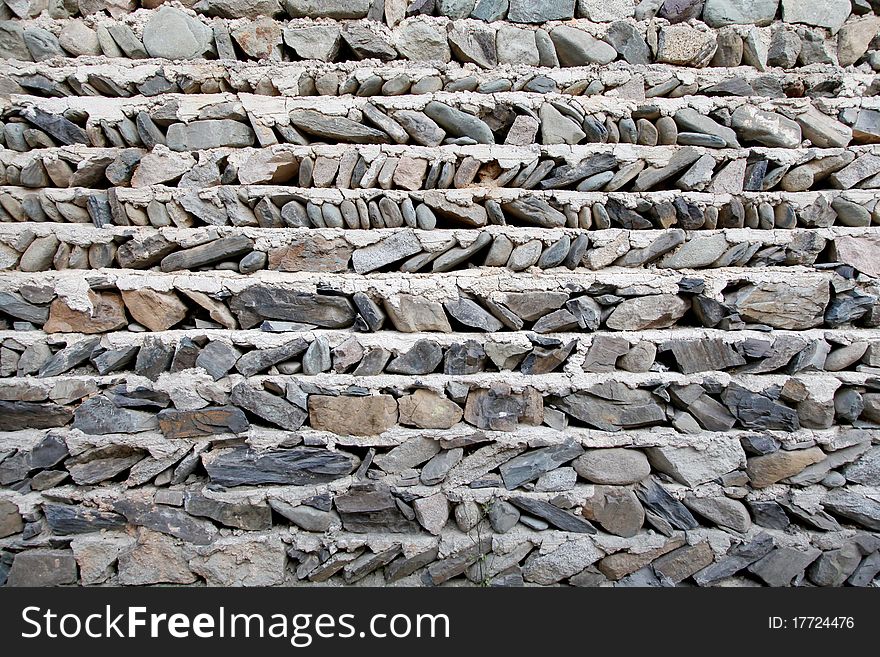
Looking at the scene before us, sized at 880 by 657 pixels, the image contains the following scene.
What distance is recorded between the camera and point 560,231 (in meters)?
2.35

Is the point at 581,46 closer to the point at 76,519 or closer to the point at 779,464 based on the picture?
the point at 779,464

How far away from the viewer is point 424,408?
227 cm

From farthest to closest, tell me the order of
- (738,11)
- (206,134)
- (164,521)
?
(738,11) < (206,134) < (164,521)

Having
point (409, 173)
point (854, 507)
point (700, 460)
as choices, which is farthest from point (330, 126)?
point (854, 507)

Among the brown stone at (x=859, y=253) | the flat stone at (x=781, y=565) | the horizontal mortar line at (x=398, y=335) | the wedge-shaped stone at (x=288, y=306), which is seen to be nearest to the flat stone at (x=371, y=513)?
the horizontal mortar line at (x=398, y=335)

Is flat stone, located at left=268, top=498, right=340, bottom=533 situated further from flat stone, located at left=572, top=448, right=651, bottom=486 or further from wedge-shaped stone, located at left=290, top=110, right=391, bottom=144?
wedge-shaped stone, located at left=290, top=110, right=391, bottom=144

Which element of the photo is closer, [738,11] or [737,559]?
[737,559]

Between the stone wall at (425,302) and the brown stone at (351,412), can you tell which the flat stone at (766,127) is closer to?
the stone wall at (425,302)

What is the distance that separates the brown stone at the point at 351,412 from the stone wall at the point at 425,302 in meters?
0.01

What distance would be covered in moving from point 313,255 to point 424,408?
0.87 metres

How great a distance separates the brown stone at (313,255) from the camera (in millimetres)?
2295

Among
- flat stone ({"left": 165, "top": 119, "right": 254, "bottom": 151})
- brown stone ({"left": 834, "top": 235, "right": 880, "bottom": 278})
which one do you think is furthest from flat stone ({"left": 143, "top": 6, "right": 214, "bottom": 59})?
brown stone ({"left": 834, "top": 235, "right": 880, "bottom": 278})

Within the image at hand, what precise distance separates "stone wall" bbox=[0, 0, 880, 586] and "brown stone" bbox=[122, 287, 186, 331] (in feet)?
0.05

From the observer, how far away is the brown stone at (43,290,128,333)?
2289 mm
